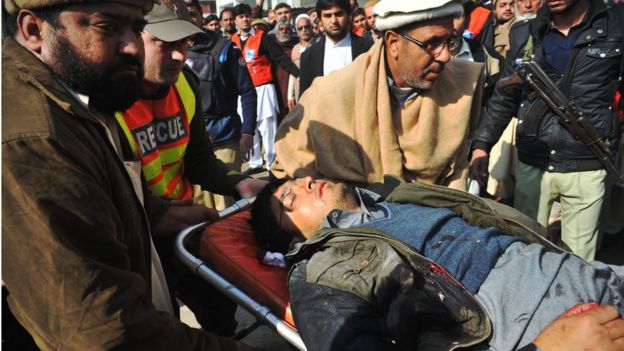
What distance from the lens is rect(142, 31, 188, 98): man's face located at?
2.33 m

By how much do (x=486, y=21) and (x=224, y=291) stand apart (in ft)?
16.1

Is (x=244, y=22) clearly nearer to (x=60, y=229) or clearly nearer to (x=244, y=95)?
(x=244, y=95)

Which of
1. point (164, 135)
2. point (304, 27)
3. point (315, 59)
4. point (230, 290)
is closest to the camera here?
point (230, 290)

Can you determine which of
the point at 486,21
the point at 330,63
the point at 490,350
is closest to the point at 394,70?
the point at 490,350

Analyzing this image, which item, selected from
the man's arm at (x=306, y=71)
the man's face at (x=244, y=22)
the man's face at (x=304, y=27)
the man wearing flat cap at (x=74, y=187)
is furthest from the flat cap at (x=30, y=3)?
the man's face at (x=244, y=22)

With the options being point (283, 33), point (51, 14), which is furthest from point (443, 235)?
point (283, 33)

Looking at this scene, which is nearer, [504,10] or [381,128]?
[381,128]

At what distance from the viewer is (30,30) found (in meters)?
1.39

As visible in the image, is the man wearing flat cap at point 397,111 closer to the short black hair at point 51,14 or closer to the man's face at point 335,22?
the short black hair at point 51,14

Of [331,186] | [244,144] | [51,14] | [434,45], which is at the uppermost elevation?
[51,14]

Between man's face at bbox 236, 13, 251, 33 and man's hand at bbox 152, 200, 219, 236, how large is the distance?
5.36 metres

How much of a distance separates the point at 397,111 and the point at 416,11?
1.79 feet

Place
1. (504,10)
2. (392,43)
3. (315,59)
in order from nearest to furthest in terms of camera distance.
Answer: (392,43) < (315,59) < (504,10)

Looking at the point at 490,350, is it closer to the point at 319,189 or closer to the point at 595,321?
the point at 595,321
